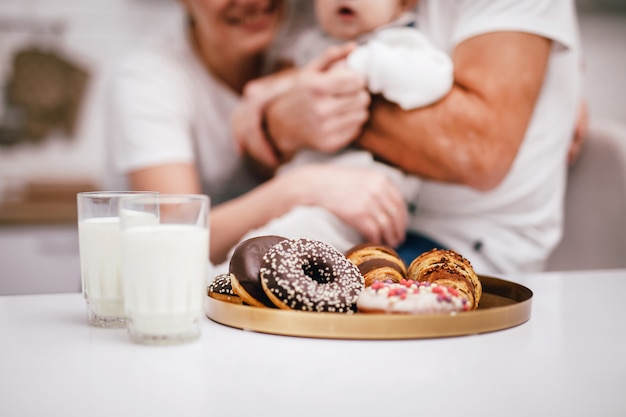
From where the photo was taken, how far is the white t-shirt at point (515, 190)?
1361 mm

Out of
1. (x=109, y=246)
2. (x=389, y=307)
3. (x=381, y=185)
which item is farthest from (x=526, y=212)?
(x=109, y=246)

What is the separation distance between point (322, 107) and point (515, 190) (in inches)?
17.1

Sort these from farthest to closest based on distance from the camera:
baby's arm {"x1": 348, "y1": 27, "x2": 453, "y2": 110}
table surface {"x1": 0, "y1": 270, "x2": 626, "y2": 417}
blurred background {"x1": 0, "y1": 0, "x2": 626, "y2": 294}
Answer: blurred background {"x1": 0, "y1": 0, "x2": 626, "y2": 294} < baby's arm {"x1": 348, "y1": 27, "x2": 453, "y2": 110} < table surface {"x1": 0, "y1": 270, "x2": 626, "y2": 417}

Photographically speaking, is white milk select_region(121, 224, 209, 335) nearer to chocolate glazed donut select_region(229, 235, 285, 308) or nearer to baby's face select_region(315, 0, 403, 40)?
chocolate glazed donut select_region(229, 235, 285, 308)

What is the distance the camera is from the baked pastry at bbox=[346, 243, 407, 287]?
29.4 inches

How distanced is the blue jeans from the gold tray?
2.31 feet

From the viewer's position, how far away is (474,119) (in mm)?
1317

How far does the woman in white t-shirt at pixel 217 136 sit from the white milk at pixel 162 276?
29.7 inches

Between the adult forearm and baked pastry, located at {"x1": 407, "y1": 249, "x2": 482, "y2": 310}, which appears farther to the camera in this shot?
the adult forearm

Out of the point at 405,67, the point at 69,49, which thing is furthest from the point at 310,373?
the point at 69,49

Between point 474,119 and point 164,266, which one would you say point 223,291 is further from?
point 474,119

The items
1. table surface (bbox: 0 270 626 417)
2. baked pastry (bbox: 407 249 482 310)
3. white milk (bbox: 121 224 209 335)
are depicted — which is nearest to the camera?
table surface (bbox: 0 270 626 417)

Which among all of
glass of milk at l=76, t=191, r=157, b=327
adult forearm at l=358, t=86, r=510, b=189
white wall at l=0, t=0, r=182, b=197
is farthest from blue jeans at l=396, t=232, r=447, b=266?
white wall at l=0, t=0, r=182, b=197

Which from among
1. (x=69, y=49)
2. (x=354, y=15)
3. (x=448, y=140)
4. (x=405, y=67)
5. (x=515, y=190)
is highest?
(x=69, y=49)
